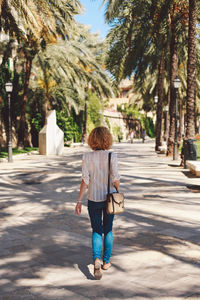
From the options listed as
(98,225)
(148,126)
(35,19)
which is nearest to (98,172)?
(98,225)

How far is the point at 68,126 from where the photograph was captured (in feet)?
124

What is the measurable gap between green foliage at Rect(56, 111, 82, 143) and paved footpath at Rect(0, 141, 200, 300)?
26.7 m

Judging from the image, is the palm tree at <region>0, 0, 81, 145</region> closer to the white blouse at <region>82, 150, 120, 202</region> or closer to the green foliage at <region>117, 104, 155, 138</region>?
the white blouse at <region>82, 150, 120, 202</region>

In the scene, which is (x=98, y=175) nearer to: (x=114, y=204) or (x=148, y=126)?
(x=114, y=204)

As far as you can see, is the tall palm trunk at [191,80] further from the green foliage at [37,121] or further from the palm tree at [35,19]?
the green foliage at [37,121]

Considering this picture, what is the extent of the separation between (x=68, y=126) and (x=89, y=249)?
107 feet

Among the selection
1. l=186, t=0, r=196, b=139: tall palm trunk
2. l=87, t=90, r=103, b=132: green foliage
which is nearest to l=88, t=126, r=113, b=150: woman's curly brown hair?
l=186, t=0, r=196, b=139: tall palm trunk

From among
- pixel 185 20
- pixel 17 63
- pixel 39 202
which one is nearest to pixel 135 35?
pixel 185 20

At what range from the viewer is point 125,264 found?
4.62m

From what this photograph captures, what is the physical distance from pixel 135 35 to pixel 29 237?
17751mm

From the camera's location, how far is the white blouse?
422 centimetres

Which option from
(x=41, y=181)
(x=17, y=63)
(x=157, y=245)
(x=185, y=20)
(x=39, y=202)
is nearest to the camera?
(x=157, y=245)

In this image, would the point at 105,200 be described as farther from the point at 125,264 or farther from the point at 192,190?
the point at 192,190

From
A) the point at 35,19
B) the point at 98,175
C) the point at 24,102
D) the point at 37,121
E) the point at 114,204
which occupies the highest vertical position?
the point at 35,19
